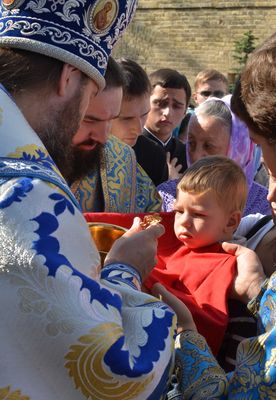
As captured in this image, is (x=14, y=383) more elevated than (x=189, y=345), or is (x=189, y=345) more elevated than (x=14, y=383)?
(x=14, y=383)

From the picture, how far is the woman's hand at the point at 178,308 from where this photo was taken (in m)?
2.17

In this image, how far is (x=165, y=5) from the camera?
3003 cm

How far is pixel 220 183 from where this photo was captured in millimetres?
2615

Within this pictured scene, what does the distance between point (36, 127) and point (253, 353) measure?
2.58 feet

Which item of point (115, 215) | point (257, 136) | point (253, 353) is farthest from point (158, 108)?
point (253, 353)

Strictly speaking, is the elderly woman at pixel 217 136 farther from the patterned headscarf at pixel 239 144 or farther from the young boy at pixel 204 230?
the young boy at pixel 204 230

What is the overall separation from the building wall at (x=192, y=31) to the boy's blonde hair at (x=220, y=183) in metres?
26.0

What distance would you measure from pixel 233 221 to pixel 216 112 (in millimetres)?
1685

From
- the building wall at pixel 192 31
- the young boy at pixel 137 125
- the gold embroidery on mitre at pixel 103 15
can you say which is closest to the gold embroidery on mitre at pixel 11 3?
the gold embroidery on mitre at pixel 103 15

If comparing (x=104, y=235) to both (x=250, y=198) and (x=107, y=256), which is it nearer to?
(x=107, y=256)

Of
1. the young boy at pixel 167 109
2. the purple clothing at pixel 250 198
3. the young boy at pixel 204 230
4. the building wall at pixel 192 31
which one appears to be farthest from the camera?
the building wall at pixel 192 31

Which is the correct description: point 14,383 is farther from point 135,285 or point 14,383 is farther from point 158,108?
point 158,108

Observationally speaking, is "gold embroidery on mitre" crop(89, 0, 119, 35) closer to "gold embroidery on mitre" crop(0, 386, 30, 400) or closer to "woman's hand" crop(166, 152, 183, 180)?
"gold embroidery on mitre" crop(0, 386, 30, 400)

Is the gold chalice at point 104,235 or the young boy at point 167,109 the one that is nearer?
the gold chalice at point 104,235
